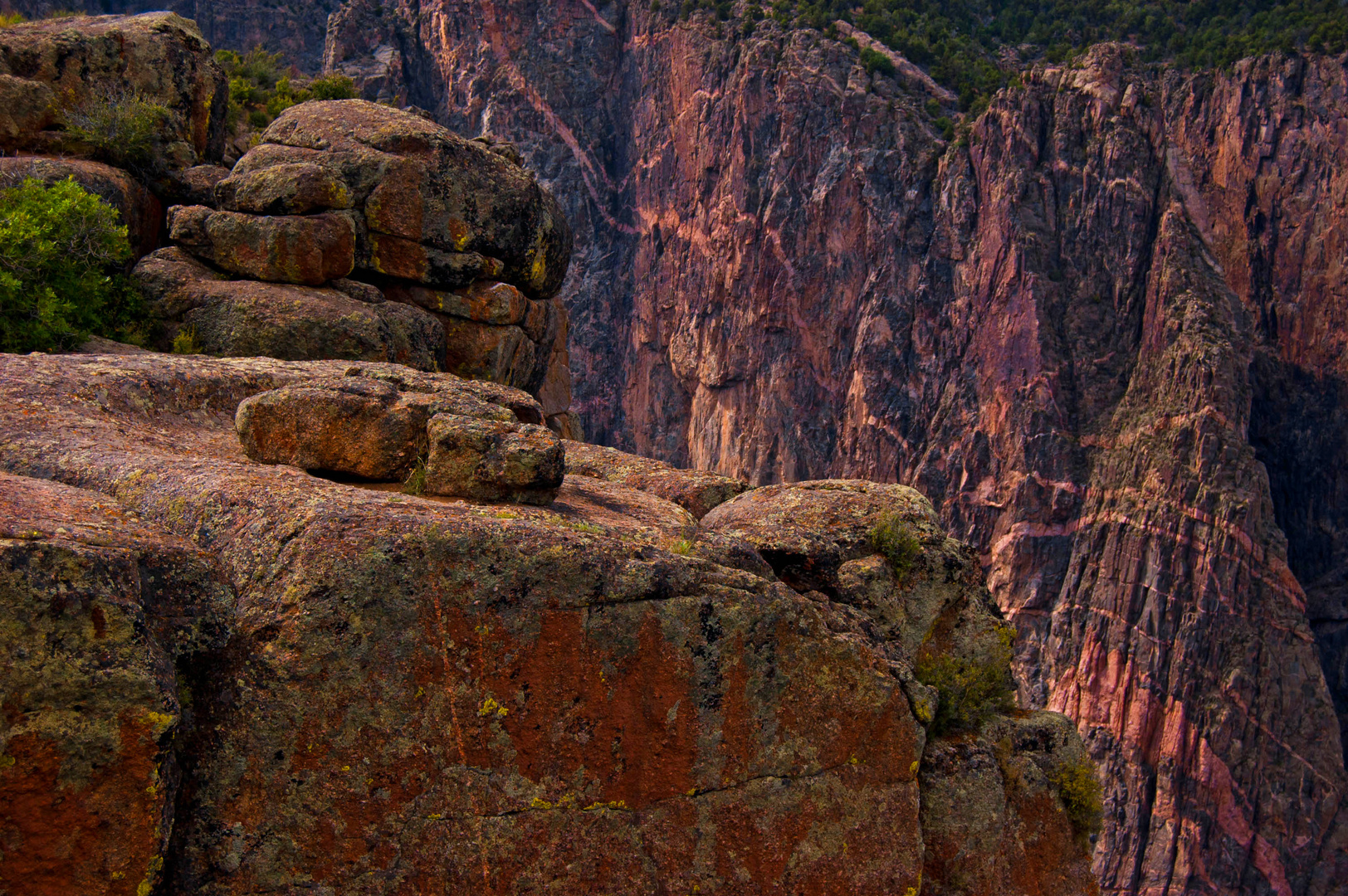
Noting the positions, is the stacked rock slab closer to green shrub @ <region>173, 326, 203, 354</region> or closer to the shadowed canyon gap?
green shrub @ <region>173, 326, 203, 354</region>

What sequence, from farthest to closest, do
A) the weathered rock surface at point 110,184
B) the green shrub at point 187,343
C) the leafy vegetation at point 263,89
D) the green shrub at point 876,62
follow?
the green shrub at point 876,62, the leafy vegetation at point 263,89, the weathered rock surface at point 110,184, the green shrub at point 187,343

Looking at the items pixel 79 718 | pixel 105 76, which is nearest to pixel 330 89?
pixel 105 76

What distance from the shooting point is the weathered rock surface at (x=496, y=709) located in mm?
7395

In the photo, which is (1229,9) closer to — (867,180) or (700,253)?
(867,180)

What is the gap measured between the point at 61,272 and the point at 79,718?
11.8 m

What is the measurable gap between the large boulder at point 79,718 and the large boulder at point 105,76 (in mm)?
16150

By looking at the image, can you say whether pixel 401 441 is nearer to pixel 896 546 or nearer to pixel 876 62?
pixel 896 546

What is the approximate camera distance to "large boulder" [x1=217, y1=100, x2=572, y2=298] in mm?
18984

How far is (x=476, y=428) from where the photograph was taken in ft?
32.6

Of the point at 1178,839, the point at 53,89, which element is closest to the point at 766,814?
→ the point at 53,89

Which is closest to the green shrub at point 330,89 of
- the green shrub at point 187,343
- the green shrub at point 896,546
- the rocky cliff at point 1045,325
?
the green shrub at point 187,343

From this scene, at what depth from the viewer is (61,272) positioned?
15.7 metres

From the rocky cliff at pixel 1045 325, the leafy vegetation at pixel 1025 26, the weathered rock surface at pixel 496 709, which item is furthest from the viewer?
the leafy vegetation at pixel 1025 26

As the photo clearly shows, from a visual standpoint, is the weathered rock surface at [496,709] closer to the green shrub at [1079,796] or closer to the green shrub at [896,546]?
the green shrub at [1079,796]
